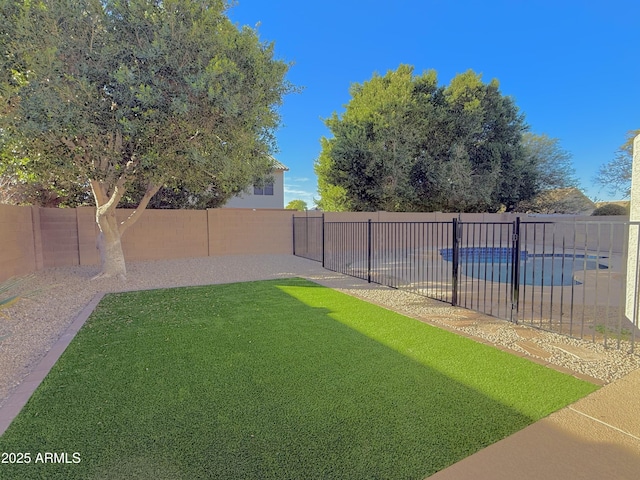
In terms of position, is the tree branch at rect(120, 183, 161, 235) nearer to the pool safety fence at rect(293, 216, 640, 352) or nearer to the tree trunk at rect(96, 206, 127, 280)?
the tree trunk at rect(96, 206, 127, 280)

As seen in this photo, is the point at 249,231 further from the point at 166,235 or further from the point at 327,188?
the point at 327,188

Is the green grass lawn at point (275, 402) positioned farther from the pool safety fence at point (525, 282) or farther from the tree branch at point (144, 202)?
the tree branch at point (144, 202)

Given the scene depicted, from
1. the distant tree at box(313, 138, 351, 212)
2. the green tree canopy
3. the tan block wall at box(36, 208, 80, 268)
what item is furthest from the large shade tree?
the distant tree at box(313, 138, 351, 212)

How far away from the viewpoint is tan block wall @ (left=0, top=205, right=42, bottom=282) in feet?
22.5

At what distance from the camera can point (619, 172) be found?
2003 cm

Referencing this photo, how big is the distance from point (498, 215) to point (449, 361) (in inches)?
716

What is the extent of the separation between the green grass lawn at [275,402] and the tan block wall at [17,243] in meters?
4.44

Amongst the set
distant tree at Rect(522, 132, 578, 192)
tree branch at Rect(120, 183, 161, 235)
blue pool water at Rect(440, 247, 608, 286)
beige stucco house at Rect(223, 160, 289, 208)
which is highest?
distant tree at Rect(522, 132, 578, 192)

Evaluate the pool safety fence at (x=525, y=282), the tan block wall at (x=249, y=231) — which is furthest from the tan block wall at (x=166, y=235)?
the pool safety fence at (x=525, y=282)

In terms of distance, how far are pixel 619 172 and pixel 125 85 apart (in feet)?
85.7

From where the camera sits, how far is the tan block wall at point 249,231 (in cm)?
1278

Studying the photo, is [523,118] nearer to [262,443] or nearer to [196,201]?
[196,201]

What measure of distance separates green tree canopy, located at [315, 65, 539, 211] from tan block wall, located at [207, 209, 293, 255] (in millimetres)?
5353

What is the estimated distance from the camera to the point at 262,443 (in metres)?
2.14
